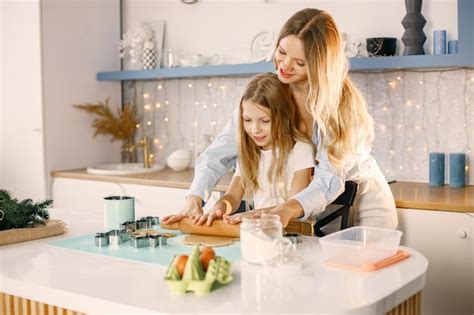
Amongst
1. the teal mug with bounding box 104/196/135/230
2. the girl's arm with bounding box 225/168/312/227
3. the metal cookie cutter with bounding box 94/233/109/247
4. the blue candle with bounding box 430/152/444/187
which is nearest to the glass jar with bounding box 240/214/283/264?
the girl's arm with bounding box 225/168/312/227

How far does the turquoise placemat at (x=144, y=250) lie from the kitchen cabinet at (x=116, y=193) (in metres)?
1.52

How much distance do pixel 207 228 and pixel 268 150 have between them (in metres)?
0.55

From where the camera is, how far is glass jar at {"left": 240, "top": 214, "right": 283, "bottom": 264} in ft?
5.14

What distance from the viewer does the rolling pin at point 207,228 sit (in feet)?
6.20

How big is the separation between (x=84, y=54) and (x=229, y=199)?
7.25 feet

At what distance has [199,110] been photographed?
416cm

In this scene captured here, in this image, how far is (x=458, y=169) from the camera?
3168 millimetres

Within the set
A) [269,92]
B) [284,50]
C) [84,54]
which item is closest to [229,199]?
[269,92]

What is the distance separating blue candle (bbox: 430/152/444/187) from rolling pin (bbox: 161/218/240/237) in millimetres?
1659

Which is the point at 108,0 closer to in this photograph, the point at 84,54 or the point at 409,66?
the point at 84,54

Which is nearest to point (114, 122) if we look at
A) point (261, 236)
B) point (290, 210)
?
point (290, 210)

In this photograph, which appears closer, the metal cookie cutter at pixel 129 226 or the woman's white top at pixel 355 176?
the metal cookie cutter at pixel 129 226

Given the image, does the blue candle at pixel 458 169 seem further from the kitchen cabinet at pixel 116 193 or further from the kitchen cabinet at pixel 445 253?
the kitchen cabinet at pixel 116 193

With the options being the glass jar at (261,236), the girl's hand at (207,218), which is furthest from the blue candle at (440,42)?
the glass jar at (261,236)
